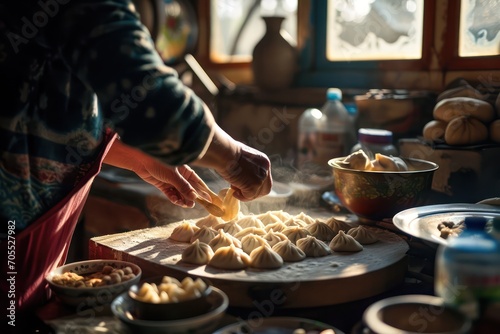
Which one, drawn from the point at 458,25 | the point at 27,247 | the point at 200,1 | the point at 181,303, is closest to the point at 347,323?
the point at 181,303

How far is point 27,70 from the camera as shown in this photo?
1470 millimetres

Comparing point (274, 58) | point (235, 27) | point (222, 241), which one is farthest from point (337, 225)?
point (235, 27)

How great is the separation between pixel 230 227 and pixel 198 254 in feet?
1.14

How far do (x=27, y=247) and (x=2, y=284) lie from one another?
0.42 feet

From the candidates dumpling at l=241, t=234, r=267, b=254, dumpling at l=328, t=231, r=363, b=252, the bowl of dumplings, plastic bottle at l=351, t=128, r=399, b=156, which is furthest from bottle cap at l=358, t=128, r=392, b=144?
dumpling at l=241, t=234, r=267, b=254

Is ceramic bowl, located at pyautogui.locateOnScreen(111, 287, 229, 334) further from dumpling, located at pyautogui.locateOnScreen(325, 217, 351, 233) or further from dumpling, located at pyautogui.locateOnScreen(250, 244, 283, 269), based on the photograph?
dumpling, located at pyautogui.locateOnScreen(325, 217, 351, 233)

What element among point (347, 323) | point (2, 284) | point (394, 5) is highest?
point (394, 5)

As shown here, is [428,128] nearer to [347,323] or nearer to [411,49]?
[411,49]

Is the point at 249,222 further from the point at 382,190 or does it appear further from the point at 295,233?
the point at 382,190

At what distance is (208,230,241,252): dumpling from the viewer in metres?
1.79

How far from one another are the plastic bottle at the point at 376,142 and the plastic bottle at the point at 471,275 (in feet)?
4.66

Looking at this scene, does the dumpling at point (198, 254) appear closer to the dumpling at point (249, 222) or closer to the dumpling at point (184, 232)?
the dumpling at point (184, 232)

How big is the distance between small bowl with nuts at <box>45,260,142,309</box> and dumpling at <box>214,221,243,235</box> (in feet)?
1.50

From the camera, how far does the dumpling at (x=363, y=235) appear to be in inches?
73.8
